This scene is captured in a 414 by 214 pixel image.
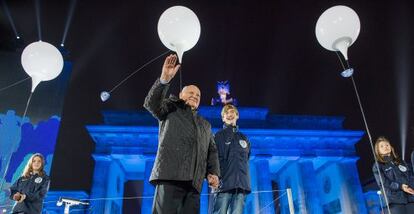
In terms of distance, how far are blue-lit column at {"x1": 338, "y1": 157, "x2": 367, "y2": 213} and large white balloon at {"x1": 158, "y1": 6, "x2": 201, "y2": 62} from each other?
25.4 meters

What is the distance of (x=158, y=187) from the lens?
2912 mm

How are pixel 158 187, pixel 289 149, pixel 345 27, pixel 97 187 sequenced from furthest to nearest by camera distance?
pixel 289 149 < pixel 97 187 < pixel 345 27 < pixel 158 187

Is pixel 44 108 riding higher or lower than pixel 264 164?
higher

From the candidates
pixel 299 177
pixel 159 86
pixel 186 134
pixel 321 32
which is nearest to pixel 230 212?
pixel 186 134

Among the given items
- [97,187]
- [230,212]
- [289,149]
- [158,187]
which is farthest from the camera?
[289,149]

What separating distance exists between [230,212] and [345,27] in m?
3.60

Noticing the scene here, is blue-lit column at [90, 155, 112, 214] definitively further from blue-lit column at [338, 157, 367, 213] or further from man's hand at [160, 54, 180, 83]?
man's hand at [160, 54, 180, 83]

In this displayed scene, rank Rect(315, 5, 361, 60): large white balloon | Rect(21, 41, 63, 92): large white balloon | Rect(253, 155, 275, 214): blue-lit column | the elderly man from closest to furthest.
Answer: the elderly man → Rect(315, 5, 361, 60): large white balloon → Rect(21, 41, 63, 92): large white balloon → Rect(253, 155, 275, 214): blue-lit column

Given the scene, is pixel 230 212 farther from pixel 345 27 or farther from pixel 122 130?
pixel 122 130

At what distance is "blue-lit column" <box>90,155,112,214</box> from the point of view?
24750mm

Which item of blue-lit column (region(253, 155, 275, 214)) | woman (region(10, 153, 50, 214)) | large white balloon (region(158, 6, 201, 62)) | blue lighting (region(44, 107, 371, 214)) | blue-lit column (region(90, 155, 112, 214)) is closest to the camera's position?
large white balloon (region(158, 6, 201, 62))

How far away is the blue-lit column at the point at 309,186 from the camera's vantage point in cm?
2606

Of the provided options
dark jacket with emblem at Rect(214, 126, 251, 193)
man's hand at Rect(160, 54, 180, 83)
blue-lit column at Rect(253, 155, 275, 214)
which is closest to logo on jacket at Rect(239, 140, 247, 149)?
dark jacket with emblem at Rect(214, 126, 251, 193)

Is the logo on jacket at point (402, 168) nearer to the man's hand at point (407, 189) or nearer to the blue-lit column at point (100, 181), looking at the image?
the man's hand at point (407, 189)
